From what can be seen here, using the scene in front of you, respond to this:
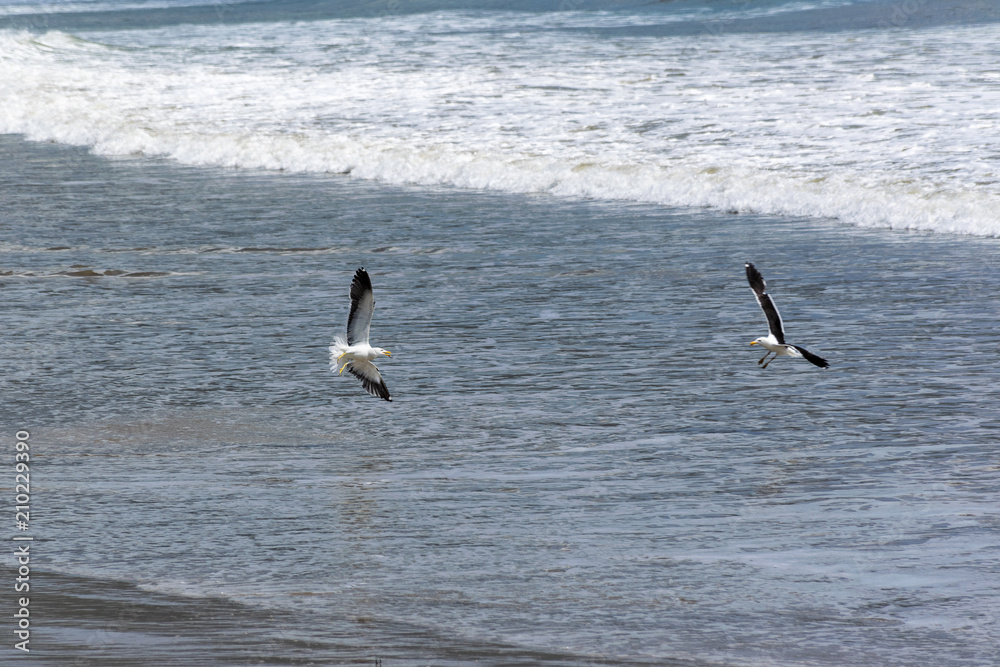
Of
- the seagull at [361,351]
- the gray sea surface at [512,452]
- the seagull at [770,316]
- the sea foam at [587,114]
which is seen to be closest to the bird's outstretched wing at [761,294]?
the seagull at [770,316]

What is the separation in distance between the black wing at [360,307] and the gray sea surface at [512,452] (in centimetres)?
41

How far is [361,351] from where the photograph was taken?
5566 millimetres

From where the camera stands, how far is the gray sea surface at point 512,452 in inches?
153

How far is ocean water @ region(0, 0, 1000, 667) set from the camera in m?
3.96

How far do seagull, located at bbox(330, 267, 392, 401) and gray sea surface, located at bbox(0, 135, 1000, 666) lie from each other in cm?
24

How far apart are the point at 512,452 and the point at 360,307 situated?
0.81 m

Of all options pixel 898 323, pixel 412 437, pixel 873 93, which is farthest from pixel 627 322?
pixel 873 93

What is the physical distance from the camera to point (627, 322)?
759cm

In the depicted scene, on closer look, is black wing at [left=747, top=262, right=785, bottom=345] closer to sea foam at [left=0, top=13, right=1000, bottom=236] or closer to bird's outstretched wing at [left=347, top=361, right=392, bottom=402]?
bird's outstretched wing at [left=347, top=361, right=392, bottom=402]

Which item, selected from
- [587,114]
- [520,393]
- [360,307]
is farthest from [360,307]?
[587,114]

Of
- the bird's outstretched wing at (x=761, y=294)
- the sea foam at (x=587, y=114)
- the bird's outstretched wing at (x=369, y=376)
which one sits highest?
the bird's outstretched wing at (x=761, y=294)

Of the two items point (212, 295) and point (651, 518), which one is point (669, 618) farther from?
point (212, 295)

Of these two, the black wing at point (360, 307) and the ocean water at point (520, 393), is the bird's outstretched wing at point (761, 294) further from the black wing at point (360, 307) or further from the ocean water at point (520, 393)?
the black wing at point (360, 307)

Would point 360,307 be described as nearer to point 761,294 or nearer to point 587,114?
point 761,294
